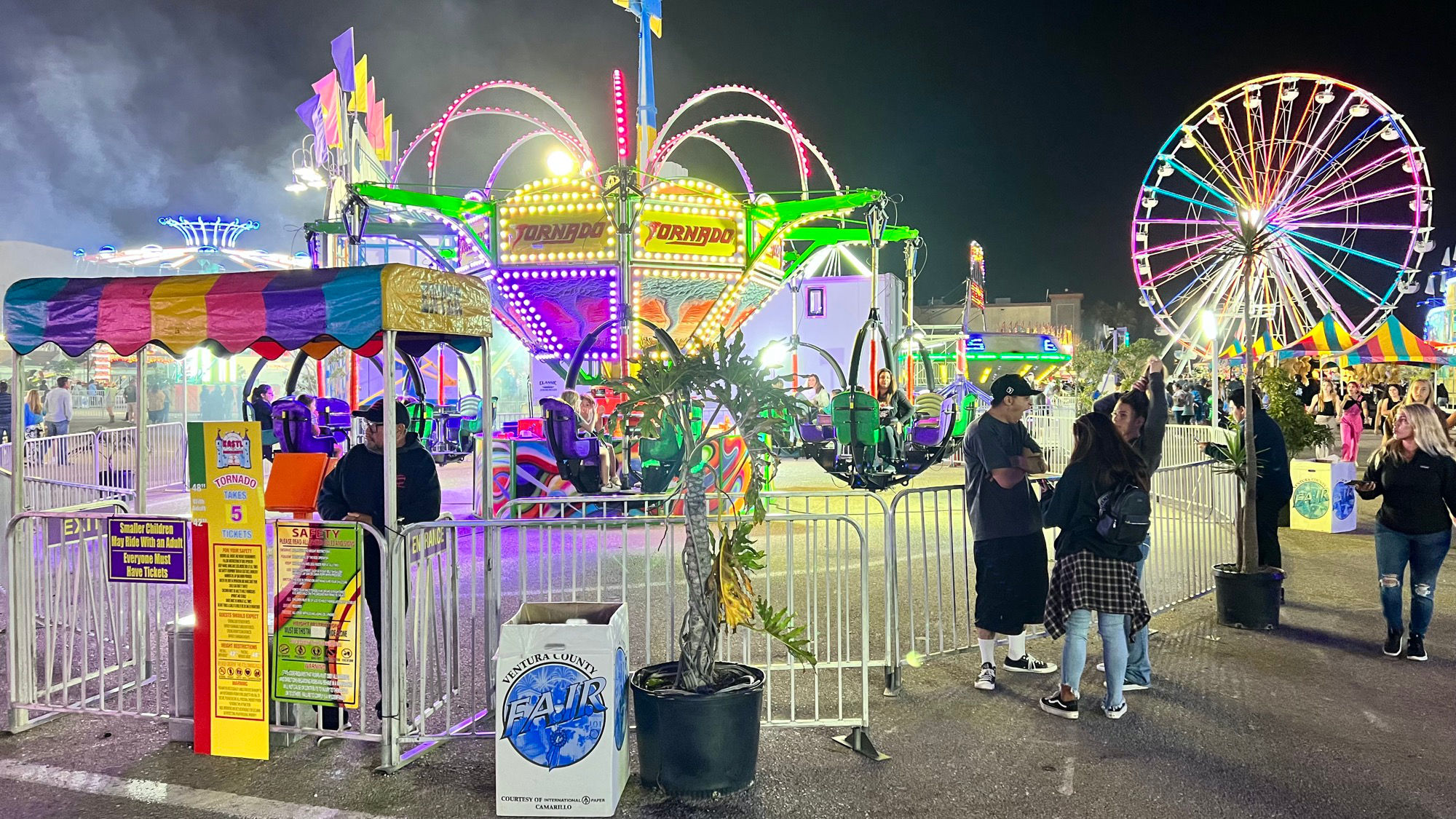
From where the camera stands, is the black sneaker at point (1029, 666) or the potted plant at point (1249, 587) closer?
the black sneaker at point (1029, 666)

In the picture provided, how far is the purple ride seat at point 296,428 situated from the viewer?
Result: 12469 millimetres

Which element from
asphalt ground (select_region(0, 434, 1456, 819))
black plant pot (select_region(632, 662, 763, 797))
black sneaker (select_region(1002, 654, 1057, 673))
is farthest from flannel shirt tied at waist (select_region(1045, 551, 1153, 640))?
black plant pot (select_region(632, 662, 763, 797))

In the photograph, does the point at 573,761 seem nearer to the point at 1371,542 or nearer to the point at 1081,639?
the point at 1081,639

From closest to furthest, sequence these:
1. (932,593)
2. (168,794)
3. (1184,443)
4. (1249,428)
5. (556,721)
A: (556,721) → (168,794) → (1249,428) → (932,593) → (1184,443)

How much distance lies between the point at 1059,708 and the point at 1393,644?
262 cm

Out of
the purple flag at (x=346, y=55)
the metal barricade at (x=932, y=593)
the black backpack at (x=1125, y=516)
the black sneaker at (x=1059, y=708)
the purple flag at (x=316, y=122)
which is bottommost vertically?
the black sneaker at (x=1059, y=708)

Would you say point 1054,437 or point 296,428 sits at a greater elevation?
point 296,428

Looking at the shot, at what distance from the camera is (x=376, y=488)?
5117 millimetres

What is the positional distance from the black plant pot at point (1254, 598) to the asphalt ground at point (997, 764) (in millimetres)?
808

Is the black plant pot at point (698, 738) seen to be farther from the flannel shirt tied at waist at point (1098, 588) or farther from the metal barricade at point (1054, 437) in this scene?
the metal barricade at point (1054, 437)

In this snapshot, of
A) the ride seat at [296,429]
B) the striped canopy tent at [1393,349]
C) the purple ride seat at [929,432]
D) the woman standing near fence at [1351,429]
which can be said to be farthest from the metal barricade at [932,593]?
the striped canopy tent at [1393,349]

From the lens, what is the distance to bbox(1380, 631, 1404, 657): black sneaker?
5.95 m

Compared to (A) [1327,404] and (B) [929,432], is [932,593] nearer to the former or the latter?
(B) [929,432]

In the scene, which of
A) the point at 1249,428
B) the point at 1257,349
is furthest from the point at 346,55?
the point at 1257,349
